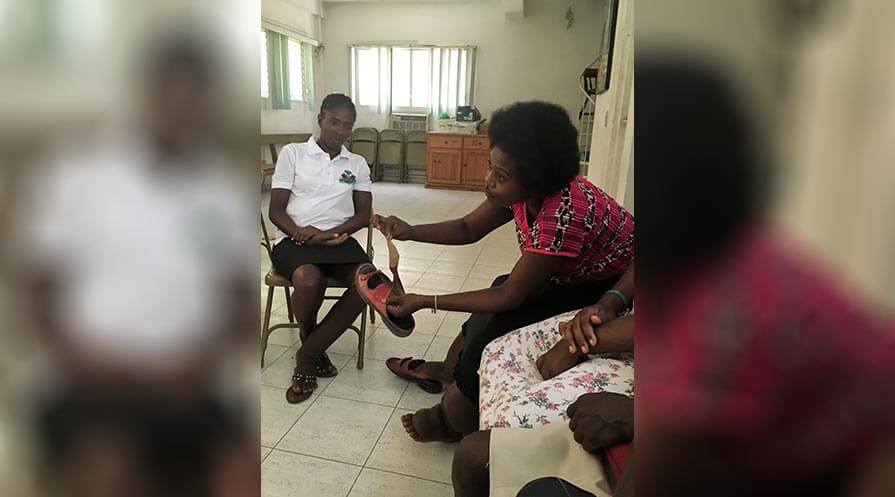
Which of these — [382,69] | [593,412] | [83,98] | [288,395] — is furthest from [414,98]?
[83,98]

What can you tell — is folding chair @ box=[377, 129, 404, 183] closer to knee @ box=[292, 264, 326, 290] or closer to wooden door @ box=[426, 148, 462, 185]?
wooden door @ box=[426, 148, 462, 185]

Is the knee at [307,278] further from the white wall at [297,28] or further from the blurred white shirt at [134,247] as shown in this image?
the white wall at [297,28]

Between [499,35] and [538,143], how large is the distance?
6629 mm

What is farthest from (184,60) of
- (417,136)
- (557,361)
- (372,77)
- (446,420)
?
(372,77)

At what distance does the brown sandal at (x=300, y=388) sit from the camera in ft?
5.98

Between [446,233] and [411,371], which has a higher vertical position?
[446,233]

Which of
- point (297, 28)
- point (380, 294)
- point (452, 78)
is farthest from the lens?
point (452, 78)

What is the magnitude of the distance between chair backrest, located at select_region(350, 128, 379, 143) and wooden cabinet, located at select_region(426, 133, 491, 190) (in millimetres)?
977

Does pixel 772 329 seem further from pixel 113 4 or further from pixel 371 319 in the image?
pixel 371 319

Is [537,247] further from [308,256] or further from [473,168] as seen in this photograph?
[473,168]

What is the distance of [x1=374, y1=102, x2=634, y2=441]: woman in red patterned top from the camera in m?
1.31

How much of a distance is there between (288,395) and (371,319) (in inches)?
29.1

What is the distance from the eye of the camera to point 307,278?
192cm

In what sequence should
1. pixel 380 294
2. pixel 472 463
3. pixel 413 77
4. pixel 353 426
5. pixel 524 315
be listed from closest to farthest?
pixel 472 463, pixel 524 315, pixel 353 426, pixel 380 294, pixel 413 77
